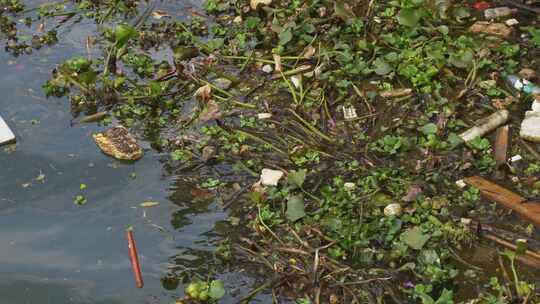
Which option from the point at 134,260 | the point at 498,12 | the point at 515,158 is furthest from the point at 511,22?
the point at 134,260

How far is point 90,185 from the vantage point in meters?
3.76

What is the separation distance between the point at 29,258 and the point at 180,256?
2.23 feet

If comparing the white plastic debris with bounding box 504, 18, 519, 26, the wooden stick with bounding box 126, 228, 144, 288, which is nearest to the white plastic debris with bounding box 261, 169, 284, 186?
the wooden stick with bounding box 126, 228, 144, 288

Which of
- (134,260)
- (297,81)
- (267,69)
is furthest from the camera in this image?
(267,69)

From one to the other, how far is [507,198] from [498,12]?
169 cm

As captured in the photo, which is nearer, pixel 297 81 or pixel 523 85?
pixel 523 85

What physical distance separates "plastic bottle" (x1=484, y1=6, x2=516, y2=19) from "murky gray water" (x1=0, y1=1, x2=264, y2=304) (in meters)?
2.26

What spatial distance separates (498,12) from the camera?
473 cm

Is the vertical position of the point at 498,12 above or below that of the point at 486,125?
above

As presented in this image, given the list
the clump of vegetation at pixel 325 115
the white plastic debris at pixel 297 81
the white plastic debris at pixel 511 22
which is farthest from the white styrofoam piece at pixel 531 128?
the white plastic debris at pixel 297 81

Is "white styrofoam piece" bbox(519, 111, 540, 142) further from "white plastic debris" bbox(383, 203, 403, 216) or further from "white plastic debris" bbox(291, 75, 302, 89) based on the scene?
"white plastic debris" bbox(291, 75, 302, 89)

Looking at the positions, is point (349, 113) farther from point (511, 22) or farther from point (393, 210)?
point (511, 22)

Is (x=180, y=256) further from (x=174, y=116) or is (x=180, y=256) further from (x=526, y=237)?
(x=526, y=237)

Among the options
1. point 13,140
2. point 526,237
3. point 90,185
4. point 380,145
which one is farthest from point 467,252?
point 13,140
